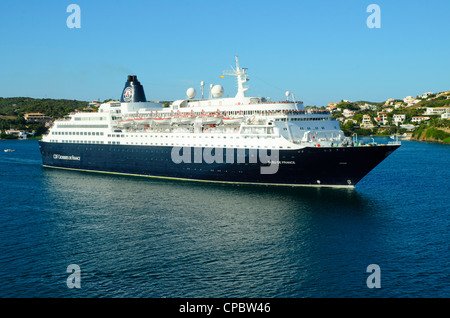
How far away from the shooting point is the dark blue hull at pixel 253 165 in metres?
35.6

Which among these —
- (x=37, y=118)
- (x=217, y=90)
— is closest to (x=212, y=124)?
(x=217, y=90)

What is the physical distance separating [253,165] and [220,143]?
3.87 m

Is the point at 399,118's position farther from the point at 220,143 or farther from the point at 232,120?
the point at 220,143

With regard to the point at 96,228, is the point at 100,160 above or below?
above

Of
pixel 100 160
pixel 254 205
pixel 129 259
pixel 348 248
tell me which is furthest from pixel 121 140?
pixel 348 248

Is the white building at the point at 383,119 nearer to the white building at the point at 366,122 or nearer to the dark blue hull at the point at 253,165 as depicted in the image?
the white building at the point at 366,122

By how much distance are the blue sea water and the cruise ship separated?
1793mm

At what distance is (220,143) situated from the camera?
132 ft

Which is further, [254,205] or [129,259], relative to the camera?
[254,205]
